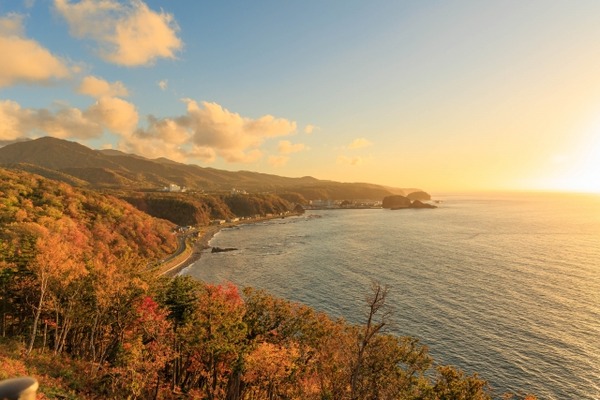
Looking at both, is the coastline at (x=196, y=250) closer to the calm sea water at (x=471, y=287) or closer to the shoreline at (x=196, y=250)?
the shoreline at (x=196, y=250)

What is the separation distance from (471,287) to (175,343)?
76277 millimetres

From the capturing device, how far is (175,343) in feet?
116

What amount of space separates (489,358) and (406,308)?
20.8 m

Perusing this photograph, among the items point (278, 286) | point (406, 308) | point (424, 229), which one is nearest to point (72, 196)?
point (278, 286)

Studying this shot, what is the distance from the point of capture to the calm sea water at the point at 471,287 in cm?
5294

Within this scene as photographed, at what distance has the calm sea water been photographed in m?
52.9

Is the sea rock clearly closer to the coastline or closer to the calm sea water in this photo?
the calm sea water

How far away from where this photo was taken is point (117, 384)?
3094cm

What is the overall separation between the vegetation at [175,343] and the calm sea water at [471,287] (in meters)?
26.5

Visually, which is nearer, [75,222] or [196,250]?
[75,222]

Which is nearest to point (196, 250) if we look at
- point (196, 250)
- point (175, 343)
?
point (196, 250)

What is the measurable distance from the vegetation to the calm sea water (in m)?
26.5

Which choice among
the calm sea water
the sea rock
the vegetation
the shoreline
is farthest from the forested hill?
the calm sea water

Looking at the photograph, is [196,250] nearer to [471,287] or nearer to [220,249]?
[220,249]
